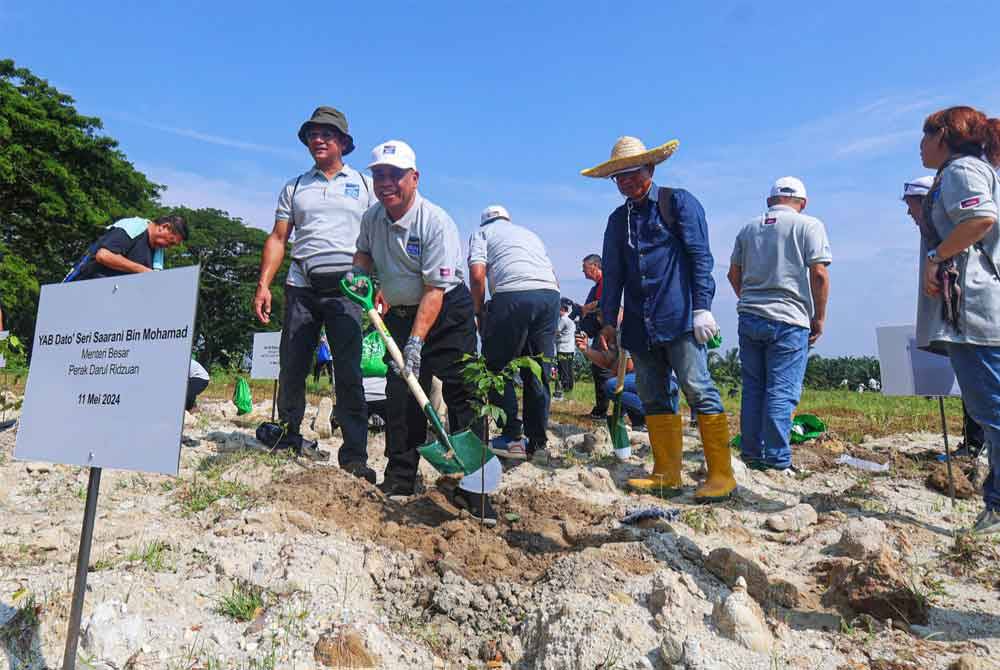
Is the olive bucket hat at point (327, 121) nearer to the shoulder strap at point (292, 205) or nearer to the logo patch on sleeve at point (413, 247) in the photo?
the shoulder strap at point (292, 205)

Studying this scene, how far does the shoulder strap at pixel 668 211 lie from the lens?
399 cm

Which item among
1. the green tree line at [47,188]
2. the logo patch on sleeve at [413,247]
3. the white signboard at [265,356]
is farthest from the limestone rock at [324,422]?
the green tree line at [47,188]

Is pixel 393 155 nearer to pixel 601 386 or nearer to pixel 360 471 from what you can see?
pixel 360 471

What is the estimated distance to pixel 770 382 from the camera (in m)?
4.58

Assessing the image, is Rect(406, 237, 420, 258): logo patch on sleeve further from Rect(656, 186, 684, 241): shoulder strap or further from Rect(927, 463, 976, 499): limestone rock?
Rect(927, 463, 976, 499): limestone rock

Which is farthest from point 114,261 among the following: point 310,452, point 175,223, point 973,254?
point 973,254

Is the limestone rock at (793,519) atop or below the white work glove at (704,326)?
below

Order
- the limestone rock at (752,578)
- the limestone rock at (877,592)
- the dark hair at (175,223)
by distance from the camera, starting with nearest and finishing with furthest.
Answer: the limestone rock at (877,592)
the limestone rock at (752,578)
the dark hair at (175,223)

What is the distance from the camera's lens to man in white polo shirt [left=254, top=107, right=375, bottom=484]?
4.28 metres

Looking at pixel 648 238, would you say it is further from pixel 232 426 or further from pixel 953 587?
pixel 232 426

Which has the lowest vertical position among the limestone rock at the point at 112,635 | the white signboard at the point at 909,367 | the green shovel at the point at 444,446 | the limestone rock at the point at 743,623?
the limestone rock at the point at 112,635

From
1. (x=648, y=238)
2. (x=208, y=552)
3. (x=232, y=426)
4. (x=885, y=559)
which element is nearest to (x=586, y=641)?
(x=885, y=559)

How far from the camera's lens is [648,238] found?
4039 mm

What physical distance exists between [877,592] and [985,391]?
1265 mm
